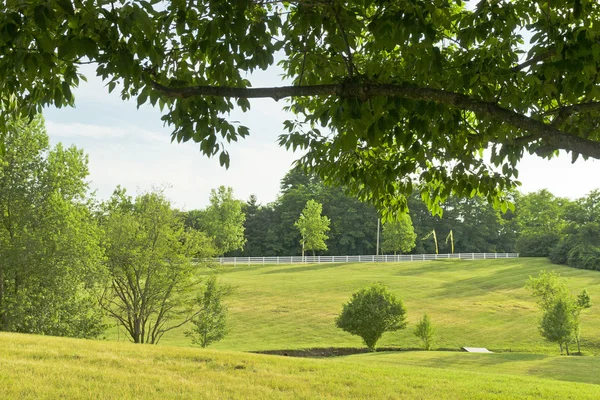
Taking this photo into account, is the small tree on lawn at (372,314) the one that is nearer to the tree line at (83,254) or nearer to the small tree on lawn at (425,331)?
the small tree on lawn at (425,331)

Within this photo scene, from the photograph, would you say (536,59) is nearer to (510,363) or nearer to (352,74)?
(352,74)

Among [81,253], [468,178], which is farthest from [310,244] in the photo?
[468,178]

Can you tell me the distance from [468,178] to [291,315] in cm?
2955

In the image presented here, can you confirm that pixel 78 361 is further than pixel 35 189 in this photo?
No

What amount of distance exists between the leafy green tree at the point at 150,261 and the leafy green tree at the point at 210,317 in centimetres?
67

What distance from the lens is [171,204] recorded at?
1084 inches

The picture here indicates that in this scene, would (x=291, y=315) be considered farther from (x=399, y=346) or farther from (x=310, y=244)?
(x=310, y=244)

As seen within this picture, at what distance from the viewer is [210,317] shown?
85.9 ft

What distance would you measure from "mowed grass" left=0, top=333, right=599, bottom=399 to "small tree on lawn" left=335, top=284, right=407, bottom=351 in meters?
11.6

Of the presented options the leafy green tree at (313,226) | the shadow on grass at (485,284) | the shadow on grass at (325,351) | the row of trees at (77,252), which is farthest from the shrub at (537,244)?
the row of trees at (77,252)

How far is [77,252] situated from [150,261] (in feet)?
12.0

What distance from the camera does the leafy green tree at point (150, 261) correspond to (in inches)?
1011

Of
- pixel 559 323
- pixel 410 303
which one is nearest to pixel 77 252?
pixel 559 323

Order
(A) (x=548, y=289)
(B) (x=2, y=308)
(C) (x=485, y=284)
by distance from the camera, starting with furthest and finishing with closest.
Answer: (C) (x=485, y=284) < (A) (x=548, y=289) < (B) (x=2, y=308)
